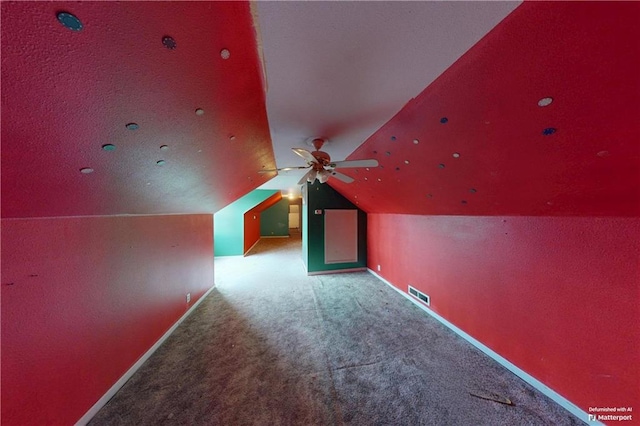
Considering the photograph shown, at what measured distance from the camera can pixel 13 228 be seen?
3.69ft

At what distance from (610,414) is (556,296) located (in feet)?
2.53

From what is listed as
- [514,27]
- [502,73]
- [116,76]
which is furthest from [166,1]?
[502,73]

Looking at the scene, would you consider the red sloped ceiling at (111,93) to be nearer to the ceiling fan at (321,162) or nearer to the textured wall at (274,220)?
the ceiling fan at (321,162)

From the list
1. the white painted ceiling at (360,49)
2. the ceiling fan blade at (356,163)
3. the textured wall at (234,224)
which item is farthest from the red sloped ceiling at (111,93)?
the textured wall at (234,224)

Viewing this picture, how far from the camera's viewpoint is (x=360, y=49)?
1018 mm

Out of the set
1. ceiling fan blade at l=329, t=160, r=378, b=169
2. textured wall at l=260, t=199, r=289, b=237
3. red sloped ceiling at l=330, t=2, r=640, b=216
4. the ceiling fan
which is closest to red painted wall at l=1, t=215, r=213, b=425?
the ceiling fan

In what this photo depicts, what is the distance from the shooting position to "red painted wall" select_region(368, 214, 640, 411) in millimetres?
1349

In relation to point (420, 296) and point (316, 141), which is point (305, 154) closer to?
point (316, 141)

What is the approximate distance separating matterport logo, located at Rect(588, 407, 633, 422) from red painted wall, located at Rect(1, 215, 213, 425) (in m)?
3.72

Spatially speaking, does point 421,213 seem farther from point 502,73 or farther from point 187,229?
point 187,229

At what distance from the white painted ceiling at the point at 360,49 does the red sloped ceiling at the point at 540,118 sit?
4.4 inches

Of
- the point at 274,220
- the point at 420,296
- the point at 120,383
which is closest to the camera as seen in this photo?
the point at 120,383

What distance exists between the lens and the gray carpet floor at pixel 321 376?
1571 millimetres

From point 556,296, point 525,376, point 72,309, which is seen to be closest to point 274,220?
point 72,309
